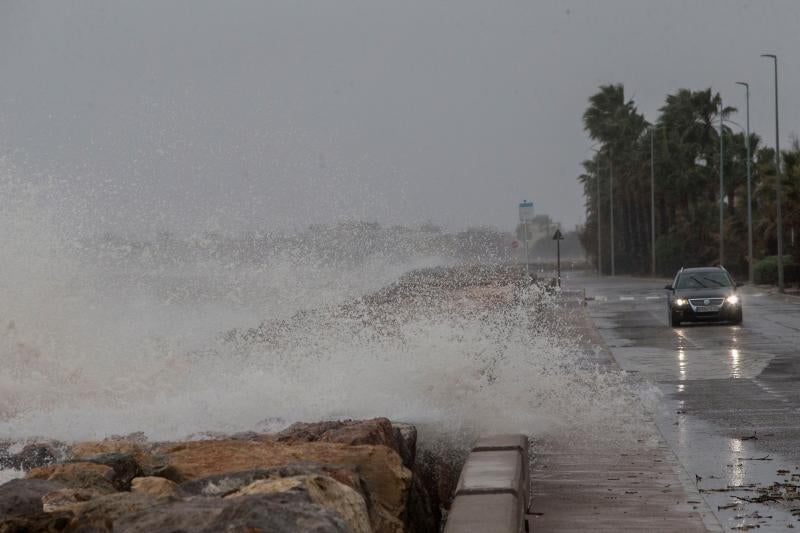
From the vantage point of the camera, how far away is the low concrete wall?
20.4ft

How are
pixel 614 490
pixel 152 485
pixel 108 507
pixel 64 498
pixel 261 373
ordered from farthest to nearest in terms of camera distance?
pixel 261 373 < pixel 614 490 < pixel 152 485 < pixel 64 498 < pixel 108 507

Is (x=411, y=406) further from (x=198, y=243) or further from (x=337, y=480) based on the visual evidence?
(x=198, y=243)

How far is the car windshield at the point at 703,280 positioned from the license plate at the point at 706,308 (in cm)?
103

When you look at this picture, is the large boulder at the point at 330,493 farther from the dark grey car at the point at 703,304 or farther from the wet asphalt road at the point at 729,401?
the dark grey car at the point at 703,304

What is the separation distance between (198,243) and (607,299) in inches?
653

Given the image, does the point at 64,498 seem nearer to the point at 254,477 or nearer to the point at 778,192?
the point at 254,477

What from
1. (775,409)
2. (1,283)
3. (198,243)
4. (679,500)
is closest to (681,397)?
(775,409)

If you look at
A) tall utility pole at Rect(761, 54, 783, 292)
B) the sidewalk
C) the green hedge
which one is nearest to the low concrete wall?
the sidewalk

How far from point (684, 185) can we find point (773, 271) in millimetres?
31301

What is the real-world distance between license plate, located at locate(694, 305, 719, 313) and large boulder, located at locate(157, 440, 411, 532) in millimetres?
25331

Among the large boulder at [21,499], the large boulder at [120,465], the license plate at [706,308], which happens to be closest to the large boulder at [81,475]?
the large boulder at [120,465]

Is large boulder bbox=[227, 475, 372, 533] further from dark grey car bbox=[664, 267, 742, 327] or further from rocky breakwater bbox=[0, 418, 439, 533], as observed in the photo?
dark grey car bbox=[664, 267, 742, 327]

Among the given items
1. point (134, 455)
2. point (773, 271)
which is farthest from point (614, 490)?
point (773, 271)

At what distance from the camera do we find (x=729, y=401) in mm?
15117
